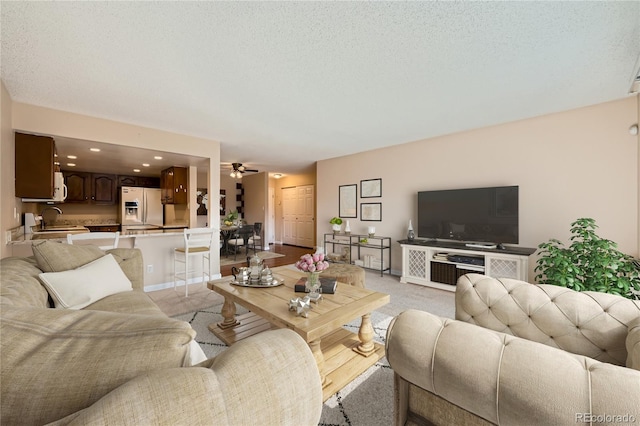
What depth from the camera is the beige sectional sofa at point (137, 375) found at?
42cm

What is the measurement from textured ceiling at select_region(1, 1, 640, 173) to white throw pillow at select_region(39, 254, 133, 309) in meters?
1.65

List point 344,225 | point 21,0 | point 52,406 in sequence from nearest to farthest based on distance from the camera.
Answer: point 52,406, point 21,0, point 344,225

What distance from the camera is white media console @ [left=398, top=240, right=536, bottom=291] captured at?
10.6 ft

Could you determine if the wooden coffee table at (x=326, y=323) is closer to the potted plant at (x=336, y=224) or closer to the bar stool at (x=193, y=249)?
the bar stool at (x=193, y=249)

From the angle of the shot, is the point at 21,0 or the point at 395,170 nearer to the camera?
the point at 21,0

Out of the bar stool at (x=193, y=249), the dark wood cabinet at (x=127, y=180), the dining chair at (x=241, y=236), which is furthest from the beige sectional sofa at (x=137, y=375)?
the dark wood cabinet at (x=127, y=180)

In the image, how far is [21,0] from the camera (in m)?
1.47

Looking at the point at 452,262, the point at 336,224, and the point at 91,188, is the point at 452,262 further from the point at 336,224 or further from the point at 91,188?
the point at 91,188

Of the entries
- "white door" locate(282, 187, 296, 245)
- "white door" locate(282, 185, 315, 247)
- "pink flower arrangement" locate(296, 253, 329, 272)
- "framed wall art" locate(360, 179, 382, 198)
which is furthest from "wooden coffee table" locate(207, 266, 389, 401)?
"white door" locate(282, 187, 296, 245)

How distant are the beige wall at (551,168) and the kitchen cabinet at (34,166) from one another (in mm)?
4987

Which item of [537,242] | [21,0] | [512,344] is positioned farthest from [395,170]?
[21,0]

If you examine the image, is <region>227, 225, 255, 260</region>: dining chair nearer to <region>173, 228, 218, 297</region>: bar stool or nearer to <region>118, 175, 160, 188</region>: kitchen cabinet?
<region>173, 228, 218, 297</region>: bar stool

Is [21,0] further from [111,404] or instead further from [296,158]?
[296,158]

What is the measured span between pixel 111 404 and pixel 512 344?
98 centimetres
